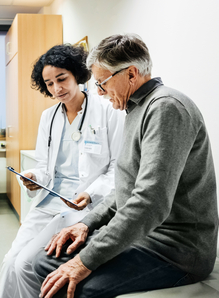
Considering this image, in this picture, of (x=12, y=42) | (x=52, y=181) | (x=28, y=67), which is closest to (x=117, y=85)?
(x=52, y=181)

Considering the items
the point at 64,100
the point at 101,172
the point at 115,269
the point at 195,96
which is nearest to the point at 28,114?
the point at 64,100

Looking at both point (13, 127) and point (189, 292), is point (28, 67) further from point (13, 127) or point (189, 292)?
point (189, 292)

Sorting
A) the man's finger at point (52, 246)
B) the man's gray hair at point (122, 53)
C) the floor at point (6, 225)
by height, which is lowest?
the floor at point (6, 225)

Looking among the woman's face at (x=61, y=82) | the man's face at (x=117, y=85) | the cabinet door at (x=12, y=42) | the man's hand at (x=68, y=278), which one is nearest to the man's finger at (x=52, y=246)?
the man's hand at (x=68, y=278)

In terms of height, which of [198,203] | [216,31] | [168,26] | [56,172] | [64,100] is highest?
[168,26]

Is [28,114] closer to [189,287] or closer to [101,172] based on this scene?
[101,172]

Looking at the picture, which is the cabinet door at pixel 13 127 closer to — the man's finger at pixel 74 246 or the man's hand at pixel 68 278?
the man's finger at pixel 74 246

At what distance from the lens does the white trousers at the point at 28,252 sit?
1.46 meters

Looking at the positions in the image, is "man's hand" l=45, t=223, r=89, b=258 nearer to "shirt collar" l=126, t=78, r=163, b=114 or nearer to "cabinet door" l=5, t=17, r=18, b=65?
"shirt collar" l=126, t=78, r=163, b=114

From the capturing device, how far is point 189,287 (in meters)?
1.02

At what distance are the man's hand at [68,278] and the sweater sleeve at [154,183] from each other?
31mm

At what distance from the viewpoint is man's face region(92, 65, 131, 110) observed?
1171 mm

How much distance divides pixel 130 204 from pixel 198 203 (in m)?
0.24

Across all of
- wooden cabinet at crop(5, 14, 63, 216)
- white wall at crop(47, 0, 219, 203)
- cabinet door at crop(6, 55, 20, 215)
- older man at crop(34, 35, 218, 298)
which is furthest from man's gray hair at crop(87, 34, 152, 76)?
cabinet door at crop(6, 55, 20, 215)
